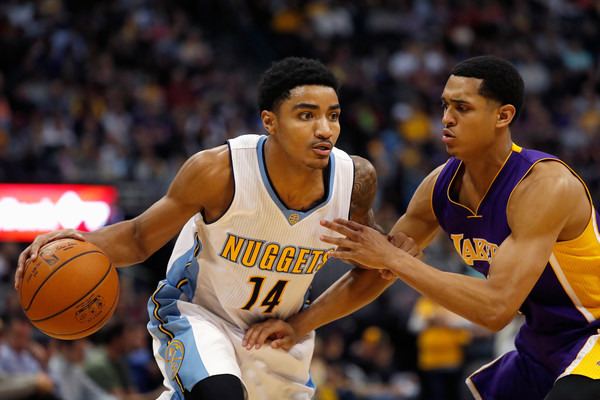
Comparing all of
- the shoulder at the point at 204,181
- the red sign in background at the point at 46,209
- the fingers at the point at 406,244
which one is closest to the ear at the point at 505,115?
the fingers at the point at 406,244

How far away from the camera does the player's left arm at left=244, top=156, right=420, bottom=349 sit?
4.18 meters

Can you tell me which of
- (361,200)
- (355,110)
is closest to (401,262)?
(361,200)

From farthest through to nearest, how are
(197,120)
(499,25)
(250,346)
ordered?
(499,25), (197,120), (250,346)

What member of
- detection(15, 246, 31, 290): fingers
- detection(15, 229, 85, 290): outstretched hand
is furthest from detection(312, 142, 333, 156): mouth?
detection(15, 246, 31, 290): fingers

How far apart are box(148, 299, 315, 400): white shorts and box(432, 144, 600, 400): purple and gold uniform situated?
999mm

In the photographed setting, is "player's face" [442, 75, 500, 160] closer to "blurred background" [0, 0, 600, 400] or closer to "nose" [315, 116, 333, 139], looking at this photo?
"nose" [315, 116, 333, 139]

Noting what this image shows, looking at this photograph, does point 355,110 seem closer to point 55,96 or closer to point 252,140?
point 55,96

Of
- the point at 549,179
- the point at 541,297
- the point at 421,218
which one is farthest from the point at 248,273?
the point at 549,179

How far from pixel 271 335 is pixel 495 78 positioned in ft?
5.71

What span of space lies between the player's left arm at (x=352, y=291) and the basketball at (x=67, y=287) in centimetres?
90

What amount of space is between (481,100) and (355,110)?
Answer: 10.3 meters

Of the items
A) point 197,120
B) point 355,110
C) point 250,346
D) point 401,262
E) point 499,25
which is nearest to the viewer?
point 401,262

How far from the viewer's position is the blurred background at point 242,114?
9445 mm

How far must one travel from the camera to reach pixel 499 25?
1559cm
